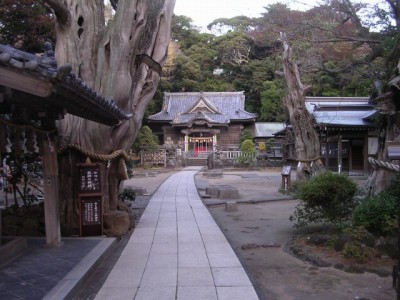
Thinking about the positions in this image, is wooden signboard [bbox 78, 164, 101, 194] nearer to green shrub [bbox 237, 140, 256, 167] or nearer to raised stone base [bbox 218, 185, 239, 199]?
raised stone base [bbox 218, 185, 239, 199]

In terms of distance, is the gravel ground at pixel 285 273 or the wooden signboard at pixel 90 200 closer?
the gravel ground at pixel 285 273

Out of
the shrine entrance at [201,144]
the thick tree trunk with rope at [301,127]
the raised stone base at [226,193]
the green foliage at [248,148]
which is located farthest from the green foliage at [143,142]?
the raised stone base at [226,193]

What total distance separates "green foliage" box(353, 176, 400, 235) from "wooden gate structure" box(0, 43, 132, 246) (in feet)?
14.7

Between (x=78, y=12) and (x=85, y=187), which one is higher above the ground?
(x=78, y=12)

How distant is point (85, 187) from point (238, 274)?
3.83 meters

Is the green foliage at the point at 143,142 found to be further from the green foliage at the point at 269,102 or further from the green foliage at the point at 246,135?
the green foliage at the point at 269,102

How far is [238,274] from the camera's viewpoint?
227 inches

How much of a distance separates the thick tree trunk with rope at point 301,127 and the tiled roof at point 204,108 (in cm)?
2724

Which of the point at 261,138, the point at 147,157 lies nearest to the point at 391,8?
the point at 147,157

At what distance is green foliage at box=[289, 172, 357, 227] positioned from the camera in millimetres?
7926

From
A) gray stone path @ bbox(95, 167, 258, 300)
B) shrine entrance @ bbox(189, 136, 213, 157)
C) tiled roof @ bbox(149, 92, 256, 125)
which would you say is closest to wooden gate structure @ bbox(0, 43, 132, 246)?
gray stone path @ bbox(95, 167, 258, 300)

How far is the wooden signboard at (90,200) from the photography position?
8094 millimetres

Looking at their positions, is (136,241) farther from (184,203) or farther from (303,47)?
(303,47)

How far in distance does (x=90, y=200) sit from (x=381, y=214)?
5.31 m
